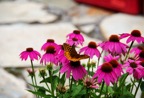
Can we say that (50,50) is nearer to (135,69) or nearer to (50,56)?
(50,56)

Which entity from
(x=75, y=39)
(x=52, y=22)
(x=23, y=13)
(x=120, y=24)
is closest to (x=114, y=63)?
A: (x=75, y=39)

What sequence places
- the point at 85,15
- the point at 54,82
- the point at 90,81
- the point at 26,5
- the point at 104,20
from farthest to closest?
1. the point at 26,5
2. the point at 85,15
3. the point at 104,20
4. the point at 54,82
5. the point at 90,81

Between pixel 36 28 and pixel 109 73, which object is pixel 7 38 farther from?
pixel 109 73

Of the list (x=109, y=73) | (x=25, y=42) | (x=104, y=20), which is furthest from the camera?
(x=104, y=20)

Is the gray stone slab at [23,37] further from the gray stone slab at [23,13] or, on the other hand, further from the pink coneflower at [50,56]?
the pink coneflower at [50,56]

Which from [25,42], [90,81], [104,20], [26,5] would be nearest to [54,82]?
[90,81]

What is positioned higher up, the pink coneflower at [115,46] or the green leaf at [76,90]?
the pink coneflower at [115,46]

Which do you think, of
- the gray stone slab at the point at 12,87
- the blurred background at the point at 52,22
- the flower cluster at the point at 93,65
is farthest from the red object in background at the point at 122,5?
the flower cluster at the point at 93,65
